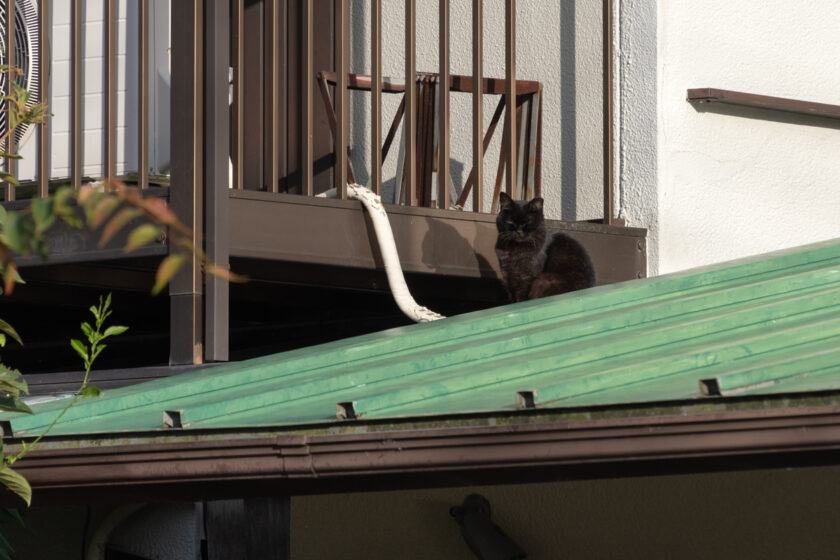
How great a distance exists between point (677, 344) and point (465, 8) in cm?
363

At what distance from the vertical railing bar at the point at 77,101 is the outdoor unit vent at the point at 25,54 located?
1.55 ft

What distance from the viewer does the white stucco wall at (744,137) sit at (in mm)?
6074

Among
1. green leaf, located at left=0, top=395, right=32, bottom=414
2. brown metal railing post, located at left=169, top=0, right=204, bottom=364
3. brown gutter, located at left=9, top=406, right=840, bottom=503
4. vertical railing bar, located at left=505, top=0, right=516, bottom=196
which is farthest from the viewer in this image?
vertical railing bar, located at left=505, top=0, right=516, bottom=196

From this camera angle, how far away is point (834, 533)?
387cm

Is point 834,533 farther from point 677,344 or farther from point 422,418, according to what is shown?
point 422,418

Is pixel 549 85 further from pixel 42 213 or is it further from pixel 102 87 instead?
pixel 42 213

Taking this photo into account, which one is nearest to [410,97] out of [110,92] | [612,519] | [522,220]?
[522,220]

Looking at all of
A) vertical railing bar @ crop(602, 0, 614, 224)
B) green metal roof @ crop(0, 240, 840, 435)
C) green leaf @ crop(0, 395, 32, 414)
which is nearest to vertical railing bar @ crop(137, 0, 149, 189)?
green metal roof @ crop(0, 240, 840, 435)

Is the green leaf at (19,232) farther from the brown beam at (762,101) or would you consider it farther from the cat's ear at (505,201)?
the brown beam at (762,101)

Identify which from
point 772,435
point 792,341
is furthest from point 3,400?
point 792,341

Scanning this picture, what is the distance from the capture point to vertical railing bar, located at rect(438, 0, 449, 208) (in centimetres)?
569

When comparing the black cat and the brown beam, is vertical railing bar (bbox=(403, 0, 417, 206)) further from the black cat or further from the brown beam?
the brown beam

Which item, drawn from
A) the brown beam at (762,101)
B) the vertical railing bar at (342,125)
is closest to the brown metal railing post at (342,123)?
the vertical railing bar at (342,125)

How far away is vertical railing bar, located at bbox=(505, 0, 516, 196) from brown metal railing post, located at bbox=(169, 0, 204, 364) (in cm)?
140
